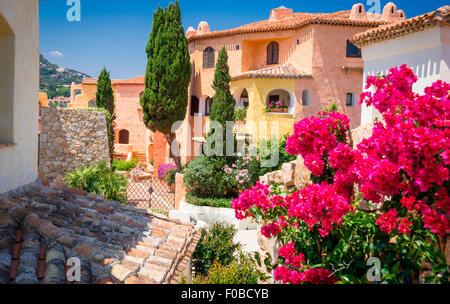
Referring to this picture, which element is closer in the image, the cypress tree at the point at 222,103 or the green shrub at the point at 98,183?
the green shrub at the point at 98,183

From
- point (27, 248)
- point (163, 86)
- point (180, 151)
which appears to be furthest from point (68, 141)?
point (27, 248)

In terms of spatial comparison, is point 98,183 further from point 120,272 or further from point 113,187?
point 120,272

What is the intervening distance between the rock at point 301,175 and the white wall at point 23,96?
4.12 m

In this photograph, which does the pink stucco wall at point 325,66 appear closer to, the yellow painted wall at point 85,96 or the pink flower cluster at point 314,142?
the pink flower cluster at point 314,142

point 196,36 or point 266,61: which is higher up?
point 196,36

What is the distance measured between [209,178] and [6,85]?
Answer: 13.6m

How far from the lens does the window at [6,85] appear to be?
4.91 metres

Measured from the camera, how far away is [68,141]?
52.6 ft

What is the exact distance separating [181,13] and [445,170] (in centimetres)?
2437

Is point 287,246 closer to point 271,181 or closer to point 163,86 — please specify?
point 271,181

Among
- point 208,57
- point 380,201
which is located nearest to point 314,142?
point 380,201

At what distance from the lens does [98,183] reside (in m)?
13.8

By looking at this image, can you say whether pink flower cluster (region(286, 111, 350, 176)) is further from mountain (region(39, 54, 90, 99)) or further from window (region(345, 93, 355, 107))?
mountain (region(39, 54, 90, 99))

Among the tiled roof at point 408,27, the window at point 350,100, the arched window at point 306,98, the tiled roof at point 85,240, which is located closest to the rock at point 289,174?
the tiled roof at point 85,240
